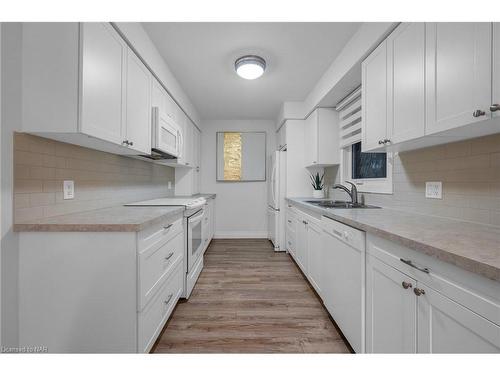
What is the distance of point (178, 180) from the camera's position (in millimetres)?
3811

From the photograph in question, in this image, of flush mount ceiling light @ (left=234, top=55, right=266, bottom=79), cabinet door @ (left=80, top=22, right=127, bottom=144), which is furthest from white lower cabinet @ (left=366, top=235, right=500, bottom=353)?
flush mount ceiling light @ (left=234, top=55, right=266, bottom=79)

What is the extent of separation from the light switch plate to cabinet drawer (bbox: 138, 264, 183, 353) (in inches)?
34.6

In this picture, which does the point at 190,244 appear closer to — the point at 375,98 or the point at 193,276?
the point at 193,276

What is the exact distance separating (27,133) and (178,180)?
2.59 meters

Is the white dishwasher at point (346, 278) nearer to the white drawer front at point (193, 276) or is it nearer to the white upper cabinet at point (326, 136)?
the white drawer front at point (193, 276)

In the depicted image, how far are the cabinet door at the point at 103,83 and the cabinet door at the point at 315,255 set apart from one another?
1.84 meters

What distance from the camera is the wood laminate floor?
152 centimetres

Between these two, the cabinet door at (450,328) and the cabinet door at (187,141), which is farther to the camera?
the cabinet door at (187,141)

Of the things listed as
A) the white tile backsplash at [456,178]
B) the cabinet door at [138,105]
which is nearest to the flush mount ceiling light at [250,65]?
the cabinet door at [138,105]

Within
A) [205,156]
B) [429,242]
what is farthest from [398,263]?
[205,156]

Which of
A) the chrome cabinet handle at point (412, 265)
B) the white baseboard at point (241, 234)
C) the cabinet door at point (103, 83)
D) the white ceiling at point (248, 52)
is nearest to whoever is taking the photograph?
the chrome cabinet handle at point (412, 265)

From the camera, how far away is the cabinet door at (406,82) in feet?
4.19

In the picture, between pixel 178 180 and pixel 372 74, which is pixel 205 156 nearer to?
pixel 178 180

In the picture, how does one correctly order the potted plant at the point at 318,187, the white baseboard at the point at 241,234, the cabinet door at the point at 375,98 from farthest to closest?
the white baseboard at the point at 241,234, the potted plant at the point at 318,187, the cabinet door at the point at 375,98
